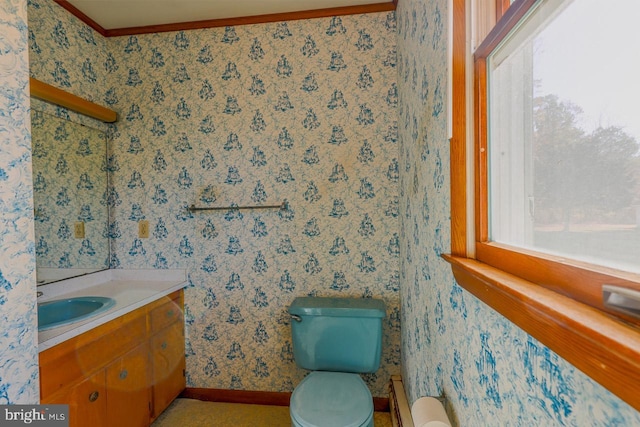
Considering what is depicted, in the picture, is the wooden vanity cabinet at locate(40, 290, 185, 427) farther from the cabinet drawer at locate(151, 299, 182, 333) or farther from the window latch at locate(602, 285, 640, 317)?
the window latch at locate(602, 285, 640, 317)

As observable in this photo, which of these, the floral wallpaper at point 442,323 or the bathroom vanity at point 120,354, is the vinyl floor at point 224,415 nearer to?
the bathroom vanity at point 120,354

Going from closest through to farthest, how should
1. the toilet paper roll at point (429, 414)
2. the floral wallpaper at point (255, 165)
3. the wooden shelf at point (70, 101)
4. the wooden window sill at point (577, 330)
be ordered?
the wooden window sill at point (577, 330) → the toilet paper roll at point (429, 414) → the wooden shelf at point (70, 101) → the floral wallpaper at point (255, 165)

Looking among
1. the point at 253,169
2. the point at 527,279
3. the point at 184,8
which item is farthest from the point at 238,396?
the point at 184,8

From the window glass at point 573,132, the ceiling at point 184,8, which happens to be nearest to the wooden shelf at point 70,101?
the ceiling at point 184,8

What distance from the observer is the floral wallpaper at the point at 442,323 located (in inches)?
16.4

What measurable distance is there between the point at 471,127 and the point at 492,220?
24 cm

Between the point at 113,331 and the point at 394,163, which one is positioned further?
the point at 394,163

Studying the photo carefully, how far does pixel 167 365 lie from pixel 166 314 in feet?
1.04

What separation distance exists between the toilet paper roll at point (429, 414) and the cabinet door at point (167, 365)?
1.56 metres

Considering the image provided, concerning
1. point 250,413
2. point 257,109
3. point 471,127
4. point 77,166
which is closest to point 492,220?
point 471,127

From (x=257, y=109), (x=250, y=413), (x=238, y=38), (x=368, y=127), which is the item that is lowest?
(x=250, y=413)

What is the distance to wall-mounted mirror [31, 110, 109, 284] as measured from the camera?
1.63 meters

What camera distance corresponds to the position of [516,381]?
520mm

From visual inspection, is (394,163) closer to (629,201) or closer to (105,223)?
(629,201)
